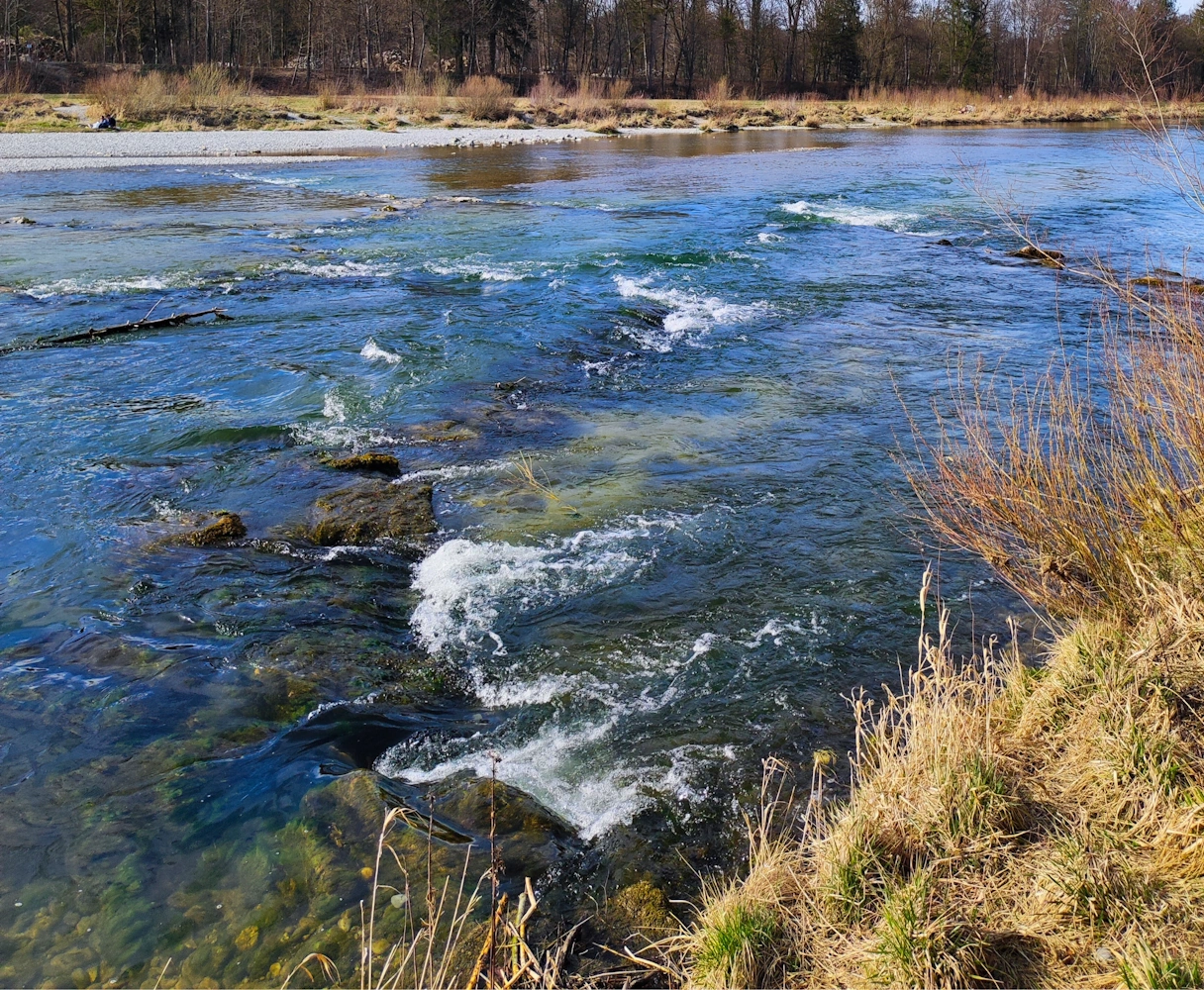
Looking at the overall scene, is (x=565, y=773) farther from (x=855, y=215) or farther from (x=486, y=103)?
(x=486, y=103)

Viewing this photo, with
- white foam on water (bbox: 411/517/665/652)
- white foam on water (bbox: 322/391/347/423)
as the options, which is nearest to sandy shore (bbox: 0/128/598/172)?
white foam on water (bbox: 322/391/347/423)

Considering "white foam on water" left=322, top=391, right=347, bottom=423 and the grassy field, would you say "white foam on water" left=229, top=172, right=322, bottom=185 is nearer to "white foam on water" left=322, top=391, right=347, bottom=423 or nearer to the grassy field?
the grassy field

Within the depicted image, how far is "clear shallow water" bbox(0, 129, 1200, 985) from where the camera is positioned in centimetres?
367

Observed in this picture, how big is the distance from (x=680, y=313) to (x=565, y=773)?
29.0 ft

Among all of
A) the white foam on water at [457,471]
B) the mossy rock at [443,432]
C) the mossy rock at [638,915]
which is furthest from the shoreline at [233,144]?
the mossy rock at [638,915]

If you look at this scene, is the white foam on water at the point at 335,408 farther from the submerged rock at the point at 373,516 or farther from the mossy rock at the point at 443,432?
the submerged rock at the point at 373,516

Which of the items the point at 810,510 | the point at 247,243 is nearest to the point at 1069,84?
the point at 247,243

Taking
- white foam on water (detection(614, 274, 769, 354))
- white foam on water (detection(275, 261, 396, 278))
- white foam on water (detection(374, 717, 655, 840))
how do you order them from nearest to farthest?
1. white foam on water (detection(374, 717, 655, 840))
2. white foam on water (detection(614, 274, 769, 354))
3. white foam on water (detection(275, 261, 396, 278))

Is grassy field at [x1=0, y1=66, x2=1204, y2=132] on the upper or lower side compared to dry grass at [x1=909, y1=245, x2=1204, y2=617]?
upper

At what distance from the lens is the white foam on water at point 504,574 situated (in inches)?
209

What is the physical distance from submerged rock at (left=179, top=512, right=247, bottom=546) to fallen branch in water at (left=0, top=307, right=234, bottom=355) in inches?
227

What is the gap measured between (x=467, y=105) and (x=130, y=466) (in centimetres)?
4094

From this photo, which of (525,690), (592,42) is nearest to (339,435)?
(525,690)

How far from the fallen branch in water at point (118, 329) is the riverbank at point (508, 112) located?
1078 inches
